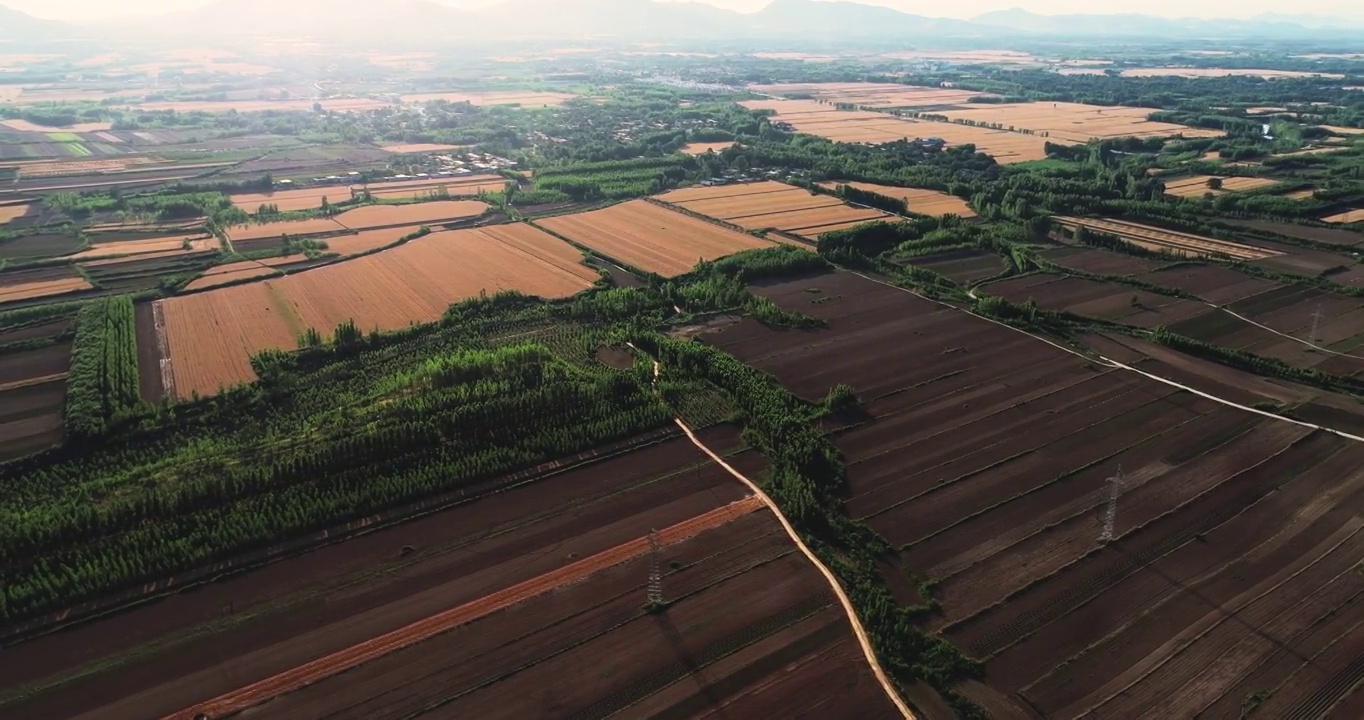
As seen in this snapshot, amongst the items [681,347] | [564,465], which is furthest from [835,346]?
[564,465]

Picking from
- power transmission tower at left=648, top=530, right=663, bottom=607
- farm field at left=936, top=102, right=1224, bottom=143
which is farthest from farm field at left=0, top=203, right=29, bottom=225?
farm field at left=936, top=102, right=1224, bottom=143

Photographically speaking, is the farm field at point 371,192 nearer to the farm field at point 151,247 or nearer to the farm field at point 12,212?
the farm field at point 151,247

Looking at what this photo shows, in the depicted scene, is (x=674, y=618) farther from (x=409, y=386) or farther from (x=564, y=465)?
(x=409, y=386)

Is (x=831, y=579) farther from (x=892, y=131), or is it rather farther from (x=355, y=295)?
(x=892, y=131)

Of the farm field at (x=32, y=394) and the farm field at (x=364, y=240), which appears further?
the farm field at (x=364, y=240)

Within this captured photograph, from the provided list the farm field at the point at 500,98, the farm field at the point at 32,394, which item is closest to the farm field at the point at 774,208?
the farm field at the point at 32,394
